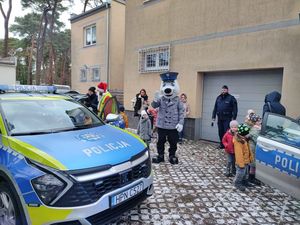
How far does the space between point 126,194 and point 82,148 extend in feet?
2.21

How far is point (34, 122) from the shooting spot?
3244 mm

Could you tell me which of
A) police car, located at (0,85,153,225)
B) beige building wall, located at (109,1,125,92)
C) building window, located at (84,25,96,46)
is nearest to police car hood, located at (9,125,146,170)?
police car, located at (0,85,153,225)

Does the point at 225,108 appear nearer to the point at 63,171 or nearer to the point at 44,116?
the point at 44,116

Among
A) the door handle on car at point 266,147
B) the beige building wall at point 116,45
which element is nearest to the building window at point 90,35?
the beige building wall at point 116,45

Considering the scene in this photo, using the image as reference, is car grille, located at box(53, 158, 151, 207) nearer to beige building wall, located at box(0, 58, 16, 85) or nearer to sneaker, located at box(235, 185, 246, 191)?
sneaker, located at box(235, 185, 246, 191)

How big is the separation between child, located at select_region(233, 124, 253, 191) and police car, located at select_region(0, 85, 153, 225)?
6.15 feet

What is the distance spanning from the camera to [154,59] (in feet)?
34.3

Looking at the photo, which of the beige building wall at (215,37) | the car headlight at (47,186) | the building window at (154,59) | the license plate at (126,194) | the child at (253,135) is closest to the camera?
the car headlight at (47,186)

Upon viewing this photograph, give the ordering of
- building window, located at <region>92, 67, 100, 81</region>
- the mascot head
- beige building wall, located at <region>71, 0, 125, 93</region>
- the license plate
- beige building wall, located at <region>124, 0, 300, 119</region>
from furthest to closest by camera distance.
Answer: building window, located at <region>92, 67, 100, 81</region> < beige building wall, located at <region>71, 0, 125, 93</region> < beige building wall, located at <region>124, 0, 300, 119</region> < the mascot head < the license plate

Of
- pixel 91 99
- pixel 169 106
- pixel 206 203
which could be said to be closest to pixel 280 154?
pixel 206 203

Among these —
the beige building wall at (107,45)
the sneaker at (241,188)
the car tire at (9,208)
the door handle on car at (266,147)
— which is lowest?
the sneaker at (241,188)

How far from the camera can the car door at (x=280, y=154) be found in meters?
2.87

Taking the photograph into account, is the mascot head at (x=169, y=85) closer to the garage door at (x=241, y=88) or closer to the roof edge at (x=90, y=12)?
the garage door at (x=241, y=88)

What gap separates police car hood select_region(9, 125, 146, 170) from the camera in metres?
2.44
